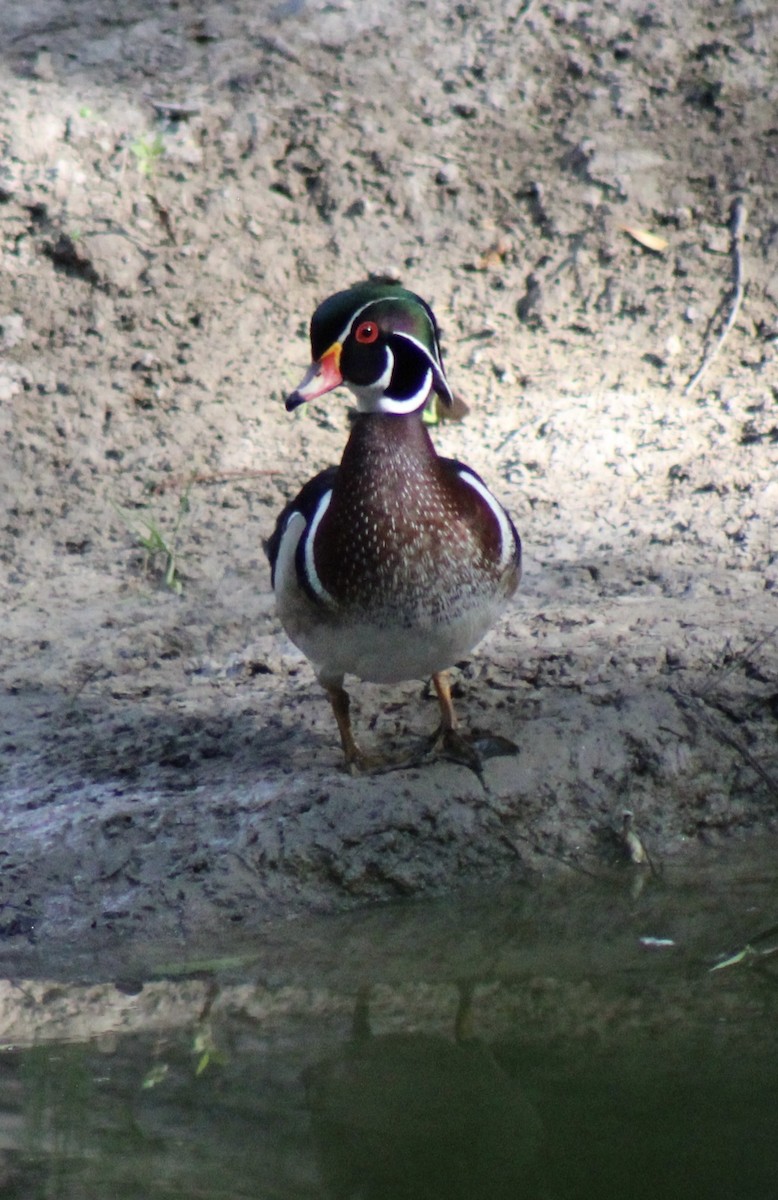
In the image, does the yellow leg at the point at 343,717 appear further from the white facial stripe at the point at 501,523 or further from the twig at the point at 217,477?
the twig at the point at 217,477

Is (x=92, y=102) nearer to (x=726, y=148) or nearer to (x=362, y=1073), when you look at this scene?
(x=726, y=148)

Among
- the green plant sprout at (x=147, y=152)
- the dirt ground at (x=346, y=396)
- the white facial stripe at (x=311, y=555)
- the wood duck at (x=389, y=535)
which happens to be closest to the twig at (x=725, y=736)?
the dirt ground at (x=346, y=396)

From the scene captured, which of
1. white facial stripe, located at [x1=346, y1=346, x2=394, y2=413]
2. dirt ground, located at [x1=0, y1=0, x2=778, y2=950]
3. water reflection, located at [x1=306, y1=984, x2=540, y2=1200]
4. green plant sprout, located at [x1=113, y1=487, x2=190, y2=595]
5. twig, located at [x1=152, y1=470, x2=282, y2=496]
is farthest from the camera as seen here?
twig, located at [x1=152, y1=470, x2=282, y2=496]

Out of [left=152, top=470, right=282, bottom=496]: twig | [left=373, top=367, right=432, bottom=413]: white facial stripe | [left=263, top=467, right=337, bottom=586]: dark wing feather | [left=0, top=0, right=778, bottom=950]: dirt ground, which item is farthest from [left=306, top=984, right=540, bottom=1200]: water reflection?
[left=152, top=470, right=282, bottom=496]: twig

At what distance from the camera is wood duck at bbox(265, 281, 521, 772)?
145 inches

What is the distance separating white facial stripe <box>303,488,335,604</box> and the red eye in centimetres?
42

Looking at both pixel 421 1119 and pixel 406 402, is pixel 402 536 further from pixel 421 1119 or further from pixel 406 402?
pixel 421 1119

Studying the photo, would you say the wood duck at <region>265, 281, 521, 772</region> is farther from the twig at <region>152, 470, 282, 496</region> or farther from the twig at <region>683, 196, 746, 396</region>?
the twig at <region>683, 196, 746, 396</region>

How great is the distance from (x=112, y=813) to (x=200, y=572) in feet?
5.11

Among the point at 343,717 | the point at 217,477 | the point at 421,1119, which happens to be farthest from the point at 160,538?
the point at 421,1119

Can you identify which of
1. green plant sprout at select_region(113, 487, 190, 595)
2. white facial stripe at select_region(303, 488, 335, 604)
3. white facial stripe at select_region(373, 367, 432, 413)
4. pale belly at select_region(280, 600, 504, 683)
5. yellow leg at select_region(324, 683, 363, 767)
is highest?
white facial stripe at select_region(373, 367, 432, 413)

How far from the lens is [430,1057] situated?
9.85 feet

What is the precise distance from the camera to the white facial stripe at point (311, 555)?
148 inches

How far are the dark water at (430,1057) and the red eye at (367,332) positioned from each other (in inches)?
56.2
